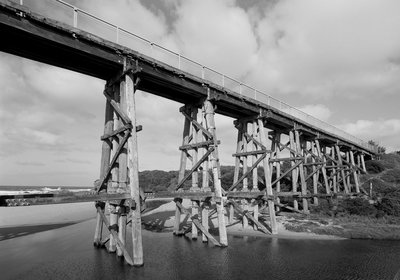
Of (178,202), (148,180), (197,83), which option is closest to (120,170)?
(178,202)

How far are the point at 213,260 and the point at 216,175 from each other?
3783mm

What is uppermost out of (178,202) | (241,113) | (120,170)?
(241,113)

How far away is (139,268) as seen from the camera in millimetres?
9555

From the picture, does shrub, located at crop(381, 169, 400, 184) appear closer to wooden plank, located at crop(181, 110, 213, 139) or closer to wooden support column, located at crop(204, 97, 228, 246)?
wooden support column, located at crop(204, 97, 228, 246)

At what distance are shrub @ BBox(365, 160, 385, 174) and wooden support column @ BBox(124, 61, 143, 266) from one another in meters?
39.2

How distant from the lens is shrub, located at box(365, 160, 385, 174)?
3853cm

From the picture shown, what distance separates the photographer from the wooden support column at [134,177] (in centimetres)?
952

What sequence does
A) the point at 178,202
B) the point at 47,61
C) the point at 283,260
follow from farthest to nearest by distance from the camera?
the point at 178,202 → the point at 283,260 → the point at 47,61

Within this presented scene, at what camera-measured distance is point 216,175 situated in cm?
1315

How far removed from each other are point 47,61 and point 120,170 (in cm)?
484

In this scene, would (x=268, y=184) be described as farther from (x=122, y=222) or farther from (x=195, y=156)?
(x=122, y=222)

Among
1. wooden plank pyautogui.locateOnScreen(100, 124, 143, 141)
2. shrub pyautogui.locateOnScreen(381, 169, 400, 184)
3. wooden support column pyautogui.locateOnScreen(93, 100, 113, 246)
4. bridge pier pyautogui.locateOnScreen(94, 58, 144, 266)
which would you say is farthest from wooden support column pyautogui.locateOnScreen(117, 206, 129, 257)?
shrub pyautogui.locateOnScreen(381, 169, 400, 184)

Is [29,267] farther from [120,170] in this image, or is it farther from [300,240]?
[300,240]

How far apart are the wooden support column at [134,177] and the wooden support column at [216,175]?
4.31 meters
